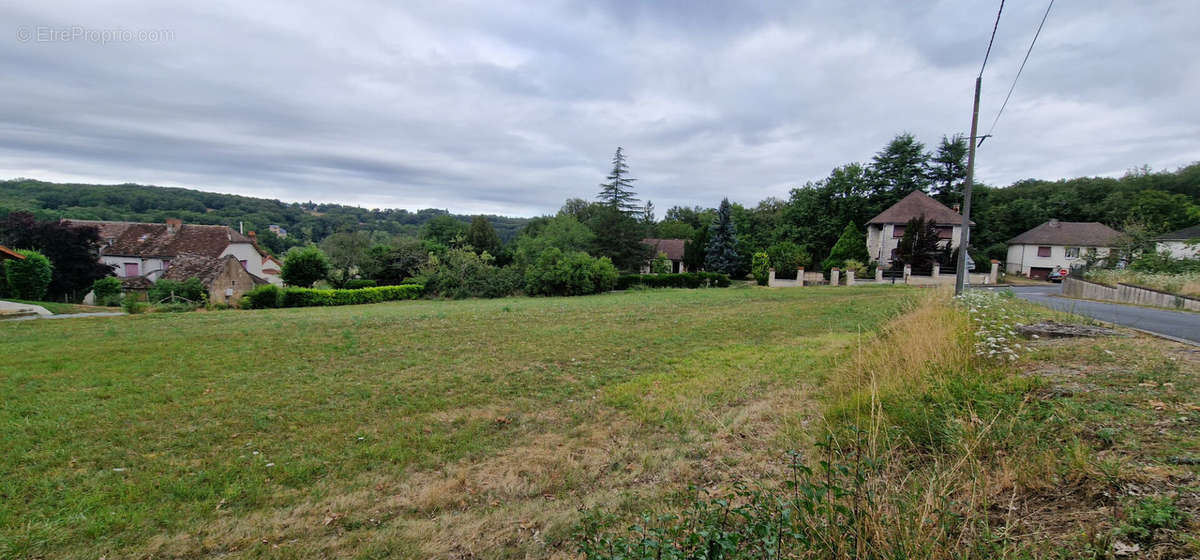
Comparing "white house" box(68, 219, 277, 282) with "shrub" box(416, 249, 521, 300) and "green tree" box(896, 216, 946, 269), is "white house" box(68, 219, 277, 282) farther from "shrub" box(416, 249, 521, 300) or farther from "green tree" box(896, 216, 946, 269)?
"green tree" box(896, 216, 946, 269)

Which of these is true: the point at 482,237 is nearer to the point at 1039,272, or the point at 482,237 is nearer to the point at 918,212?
the point at 918,212

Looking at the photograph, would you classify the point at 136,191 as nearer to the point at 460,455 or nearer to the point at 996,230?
the point at 460,455

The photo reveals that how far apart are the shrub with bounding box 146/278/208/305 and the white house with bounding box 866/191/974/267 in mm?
43833

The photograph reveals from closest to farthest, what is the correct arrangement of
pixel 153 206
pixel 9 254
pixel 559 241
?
1. pixel 9 254
2. pixel 559 241
3. pixel 153 206

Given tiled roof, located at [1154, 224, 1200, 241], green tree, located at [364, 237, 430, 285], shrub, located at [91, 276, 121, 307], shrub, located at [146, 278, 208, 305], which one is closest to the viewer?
shrub, located at [146, 278, 208, 305]

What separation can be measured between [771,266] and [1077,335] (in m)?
30.0

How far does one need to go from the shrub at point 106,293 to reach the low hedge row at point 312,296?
9188 millimetres

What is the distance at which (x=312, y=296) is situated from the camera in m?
24.4

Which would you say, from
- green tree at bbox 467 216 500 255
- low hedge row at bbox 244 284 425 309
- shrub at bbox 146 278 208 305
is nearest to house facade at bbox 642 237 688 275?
green tree at bbox 467 216 500 255

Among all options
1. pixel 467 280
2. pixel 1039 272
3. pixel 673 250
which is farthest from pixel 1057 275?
pixel 467 280

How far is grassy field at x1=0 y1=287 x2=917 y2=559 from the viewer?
3.16 metres

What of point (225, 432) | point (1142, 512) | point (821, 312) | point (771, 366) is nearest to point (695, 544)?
point (1142, 512)

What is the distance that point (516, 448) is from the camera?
4.61 m

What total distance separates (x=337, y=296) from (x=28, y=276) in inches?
536
